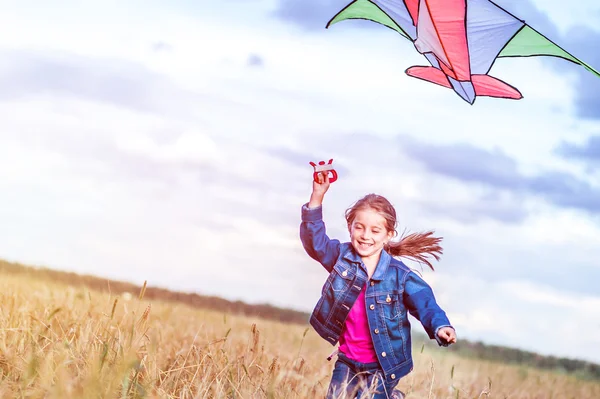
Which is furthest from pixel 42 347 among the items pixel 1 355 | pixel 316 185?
pixel 316 185

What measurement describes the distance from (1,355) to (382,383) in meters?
1.98

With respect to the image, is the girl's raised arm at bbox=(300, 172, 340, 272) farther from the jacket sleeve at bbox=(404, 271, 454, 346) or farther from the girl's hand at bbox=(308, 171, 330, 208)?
the jacket sleeve at bbox=(404, 271, 454, 346)

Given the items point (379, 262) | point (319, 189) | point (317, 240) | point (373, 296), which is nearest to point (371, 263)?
point (379, 262)

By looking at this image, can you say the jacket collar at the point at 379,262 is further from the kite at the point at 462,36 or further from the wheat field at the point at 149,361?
the kite at the point at 462,36

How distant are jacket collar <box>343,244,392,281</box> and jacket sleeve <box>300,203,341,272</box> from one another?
7cm

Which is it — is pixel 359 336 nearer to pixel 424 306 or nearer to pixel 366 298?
pixel 366 298

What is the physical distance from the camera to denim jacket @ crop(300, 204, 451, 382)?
14.1ft

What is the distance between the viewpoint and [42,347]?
388 centimetres

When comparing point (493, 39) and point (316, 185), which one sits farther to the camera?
point (493, 39)

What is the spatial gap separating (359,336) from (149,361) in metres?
1.31

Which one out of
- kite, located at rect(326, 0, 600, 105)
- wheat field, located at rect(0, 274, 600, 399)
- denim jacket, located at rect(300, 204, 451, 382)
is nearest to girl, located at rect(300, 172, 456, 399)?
denim jacket, located at rect(300, 204, 451, 382)

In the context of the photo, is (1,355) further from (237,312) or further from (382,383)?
(237,312)

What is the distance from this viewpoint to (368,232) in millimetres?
4344

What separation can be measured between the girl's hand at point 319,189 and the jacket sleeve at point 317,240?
3 cm
